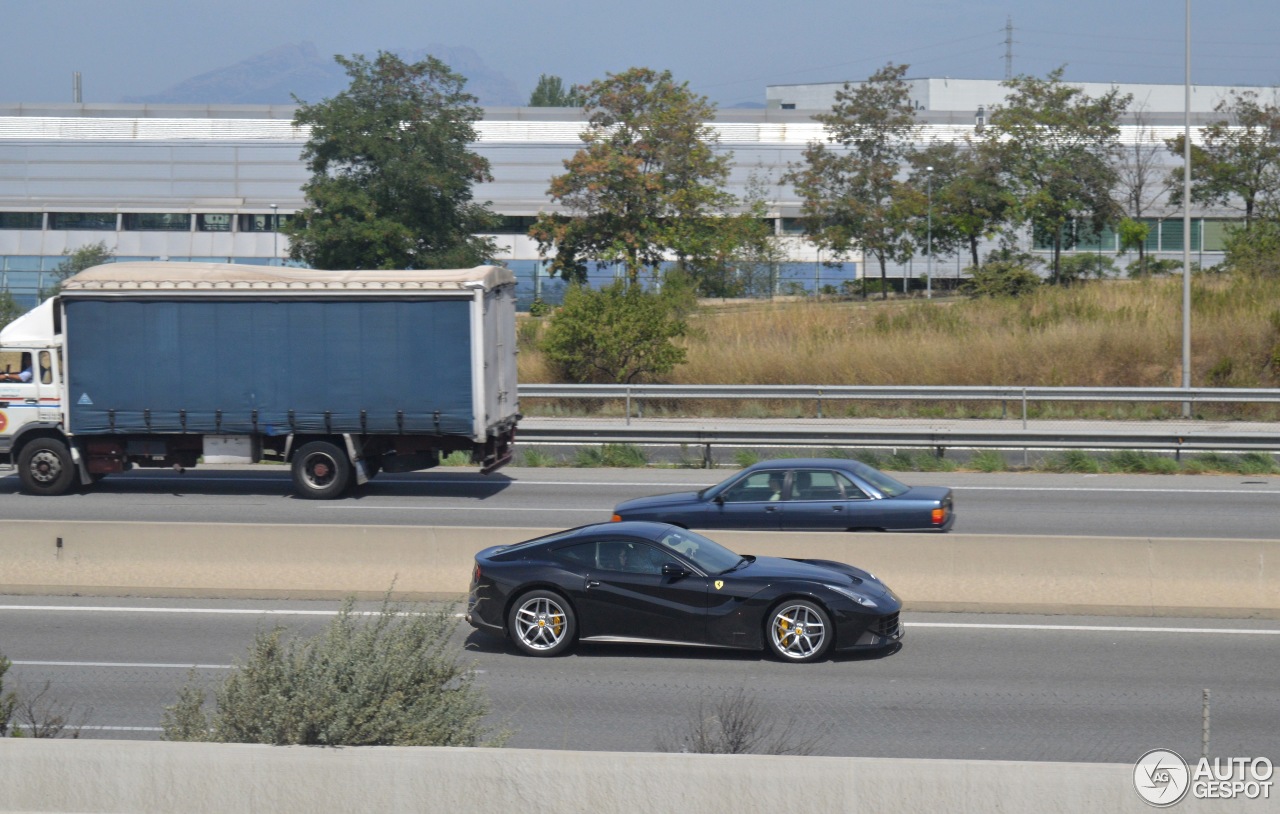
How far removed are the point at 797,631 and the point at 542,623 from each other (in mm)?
2186

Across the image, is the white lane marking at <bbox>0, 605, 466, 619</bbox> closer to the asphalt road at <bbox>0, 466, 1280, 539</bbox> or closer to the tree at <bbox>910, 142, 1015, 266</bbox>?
the asphalt road at <bbox>0, 466, 1280, 539</bbox>

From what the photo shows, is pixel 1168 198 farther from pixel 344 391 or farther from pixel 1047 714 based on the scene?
pixel 1047 714

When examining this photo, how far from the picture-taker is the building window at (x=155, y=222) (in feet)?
214

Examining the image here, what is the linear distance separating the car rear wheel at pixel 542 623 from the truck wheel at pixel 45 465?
11988mm

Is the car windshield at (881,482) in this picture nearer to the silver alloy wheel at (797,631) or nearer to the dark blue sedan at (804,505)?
the dark blue sedan at (804,505)

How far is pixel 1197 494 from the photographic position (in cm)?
1948

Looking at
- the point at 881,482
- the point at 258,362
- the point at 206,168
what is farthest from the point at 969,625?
the point at 206,168

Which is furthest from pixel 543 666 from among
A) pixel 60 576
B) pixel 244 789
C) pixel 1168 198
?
pixel 1168 198

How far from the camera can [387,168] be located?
35.8 metres

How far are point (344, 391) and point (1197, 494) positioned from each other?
13604 millimetres

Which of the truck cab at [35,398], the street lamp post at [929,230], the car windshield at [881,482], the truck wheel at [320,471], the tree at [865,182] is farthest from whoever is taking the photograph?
the tree at [865,182]

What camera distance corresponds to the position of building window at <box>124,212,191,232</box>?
65250mm

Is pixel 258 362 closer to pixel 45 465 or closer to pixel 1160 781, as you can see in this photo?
pixel 45 465

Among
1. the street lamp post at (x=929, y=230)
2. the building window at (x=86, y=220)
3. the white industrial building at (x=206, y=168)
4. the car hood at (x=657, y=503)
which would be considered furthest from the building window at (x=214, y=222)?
the car hood at (x=657, y=503)
